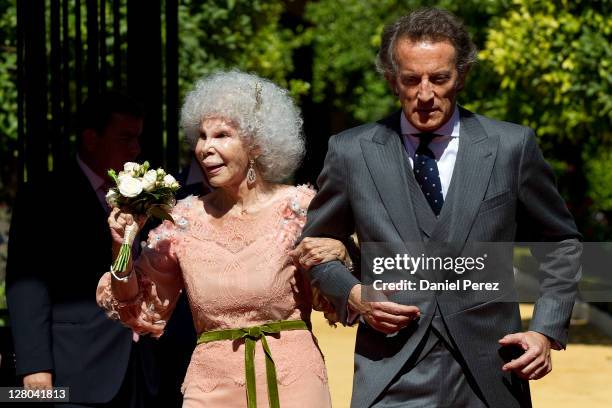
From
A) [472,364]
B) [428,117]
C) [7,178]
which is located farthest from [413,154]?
[7,178]

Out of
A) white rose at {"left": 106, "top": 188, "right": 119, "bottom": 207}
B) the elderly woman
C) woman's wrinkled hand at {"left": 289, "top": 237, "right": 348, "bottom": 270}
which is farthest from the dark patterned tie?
white rose at {"left": 106, "top": 188, "right": 119, "bottom": 207}

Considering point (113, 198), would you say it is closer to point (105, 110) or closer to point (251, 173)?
point (251, 173)

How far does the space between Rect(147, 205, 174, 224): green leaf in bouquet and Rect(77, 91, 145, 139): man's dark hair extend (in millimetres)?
1037

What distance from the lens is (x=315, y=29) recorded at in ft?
118

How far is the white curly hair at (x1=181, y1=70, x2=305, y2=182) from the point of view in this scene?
508 cm

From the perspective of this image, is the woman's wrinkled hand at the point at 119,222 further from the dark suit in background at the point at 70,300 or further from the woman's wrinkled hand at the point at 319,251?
the dark suit in background at the point at 70,300

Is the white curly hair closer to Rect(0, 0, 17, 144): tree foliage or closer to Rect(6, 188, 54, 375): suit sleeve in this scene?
Rect(6, 188, 54, 375): suit sleeve

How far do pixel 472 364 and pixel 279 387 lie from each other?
84cm

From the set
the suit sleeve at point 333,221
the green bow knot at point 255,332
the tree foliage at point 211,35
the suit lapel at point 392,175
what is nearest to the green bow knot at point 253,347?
the green bow knot at point 255,332

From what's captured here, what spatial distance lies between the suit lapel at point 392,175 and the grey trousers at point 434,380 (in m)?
0.30

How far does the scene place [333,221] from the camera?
15.3 ft

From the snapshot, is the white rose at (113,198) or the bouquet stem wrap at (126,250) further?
the white rose at (113,198)

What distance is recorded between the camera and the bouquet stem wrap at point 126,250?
4875 mm

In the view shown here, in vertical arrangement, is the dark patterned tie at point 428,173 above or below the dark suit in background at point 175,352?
above
